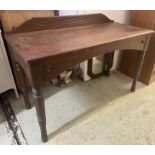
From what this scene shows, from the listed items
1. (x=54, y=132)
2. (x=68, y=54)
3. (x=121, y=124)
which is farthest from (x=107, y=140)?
(x=68, y=54)

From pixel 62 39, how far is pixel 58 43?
0.10 m

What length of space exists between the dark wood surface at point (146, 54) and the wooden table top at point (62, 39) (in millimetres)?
338

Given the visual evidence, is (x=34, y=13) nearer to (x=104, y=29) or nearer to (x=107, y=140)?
(x=104, y=29)

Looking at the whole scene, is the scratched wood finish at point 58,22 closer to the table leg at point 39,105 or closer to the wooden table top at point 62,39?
the wooden table top at point 62,39

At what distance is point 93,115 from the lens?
4.44 feet

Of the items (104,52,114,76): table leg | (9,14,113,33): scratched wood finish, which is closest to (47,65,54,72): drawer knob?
(9,14,113,33): scratched wood finish

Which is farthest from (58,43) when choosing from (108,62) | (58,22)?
(108,62)

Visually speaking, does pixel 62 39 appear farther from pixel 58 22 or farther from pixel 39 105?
pixel 39 105

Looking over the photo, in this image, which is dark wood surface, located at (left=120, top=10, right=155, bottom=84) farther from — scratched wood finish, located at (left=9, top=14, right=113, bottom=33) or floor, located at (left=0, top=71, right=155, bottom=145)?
scratched wood finish, located at (left=9, top=14, right=113, bottom=33)

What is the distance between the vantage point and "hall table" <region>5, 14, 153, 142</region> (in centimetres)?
84

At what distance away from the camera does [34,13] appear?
1.38 meters

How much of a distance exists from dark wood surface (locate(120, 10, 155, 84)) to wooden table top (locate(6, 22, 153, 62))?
0.34 metres

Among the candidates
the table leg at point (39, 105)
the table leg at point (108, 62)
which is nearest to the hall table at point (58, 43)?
the table leg at point (39, 105)
